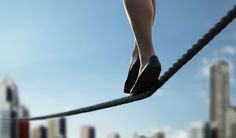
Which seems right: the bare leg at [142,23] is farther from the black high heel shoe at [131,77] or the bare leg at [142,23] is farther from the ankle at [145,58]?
the black high heel shoe at [131,77]

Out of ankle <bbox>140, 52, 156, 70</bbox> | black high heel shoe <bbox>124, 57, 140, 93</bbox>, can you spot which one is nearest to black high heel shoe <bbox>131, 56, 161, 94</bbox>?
ankle <bbox>140, 52, 156, 70</bbox>

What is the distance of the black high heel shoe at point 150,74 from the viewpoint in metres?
6.00

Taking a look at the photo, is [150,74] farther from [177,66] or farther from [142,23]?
[177,66]

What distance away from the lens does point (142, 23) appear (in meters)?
5.91

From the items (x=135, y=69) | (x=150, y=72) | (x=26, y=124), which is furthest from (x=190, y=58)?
(x=26, y=124)

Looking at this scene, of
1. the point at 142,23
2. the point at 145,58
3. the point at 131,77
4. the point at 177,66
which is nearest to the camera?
the point at 177,66

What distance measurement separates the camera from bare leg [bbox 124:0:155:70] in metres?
5.84

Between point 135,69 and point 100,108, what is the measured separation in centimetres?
59

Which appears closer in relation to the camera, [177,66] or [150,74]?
[177,66]

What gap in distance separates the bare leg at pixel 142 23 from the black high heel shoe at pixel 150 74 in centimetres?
9

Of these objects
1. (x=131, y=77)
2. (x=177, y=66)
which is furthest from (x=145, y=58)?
(x=177, y=66)

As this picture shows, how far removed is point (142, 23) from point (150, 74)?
529mm

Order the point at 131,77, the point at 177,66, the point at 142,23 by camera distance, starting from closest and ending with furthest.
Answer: the point at 177,66
the point at 142,23
the point at 131,77

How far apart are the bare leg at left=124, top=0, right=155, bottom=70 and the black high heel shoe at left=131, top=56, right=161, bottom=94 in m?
0.09
